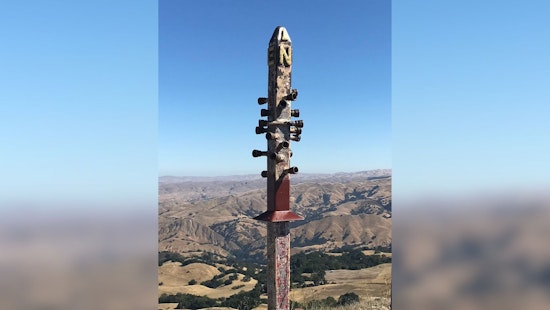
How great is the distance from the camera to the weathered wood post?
6660 mm

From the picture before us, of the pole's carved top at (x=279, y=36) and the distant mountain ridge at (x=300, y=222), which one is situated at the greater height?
the pole's carved top at (x=279, y=36)

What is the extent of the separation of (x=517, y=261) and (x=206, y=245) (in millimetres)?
49694

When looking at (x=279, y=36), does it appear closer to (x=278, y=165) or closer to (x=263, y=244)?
(x=278, y=165)

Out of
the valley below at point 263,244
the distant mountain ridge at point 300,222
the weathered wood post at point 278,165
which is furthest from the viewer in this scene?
the distant mountain ridge at point 300,222

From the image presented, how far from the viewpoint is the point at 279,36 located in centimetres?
679

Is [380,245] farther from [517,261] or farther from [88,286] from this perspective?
[88,286]

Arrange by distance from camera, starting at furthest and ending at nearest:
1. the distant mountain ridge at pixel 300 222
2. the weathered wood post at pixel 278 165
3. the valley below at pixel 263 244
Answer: the distant mountain ridge at pixel 300 222, the valley below at pixel 263 244, the weathered wood post at pixel 278 165

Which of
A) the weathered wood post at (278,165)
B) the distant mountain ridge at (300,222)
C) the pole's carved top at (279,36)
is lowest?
the distant mountain ridge at (300,222)

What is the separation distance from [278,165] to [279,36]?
209 cm

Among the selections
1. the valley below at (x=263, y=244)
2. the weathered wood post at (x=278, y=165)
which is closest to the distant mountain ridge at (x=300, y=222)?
the valley below at (x=263, y=244)

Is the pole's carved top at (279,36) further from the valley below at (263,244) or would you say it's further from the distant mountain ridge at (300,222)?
the distant mountain ridge at (300,222)

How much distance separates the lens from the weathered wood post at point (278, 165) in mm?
6660

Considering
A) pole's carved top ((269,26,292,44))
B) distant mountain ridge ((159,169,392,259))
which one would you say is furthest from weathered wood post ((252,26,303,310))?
distant mountain ridge ((159,169,392,259))

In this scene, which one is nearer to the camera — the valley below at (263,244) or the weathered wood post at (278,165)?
the weathered wood post at (278,165)
